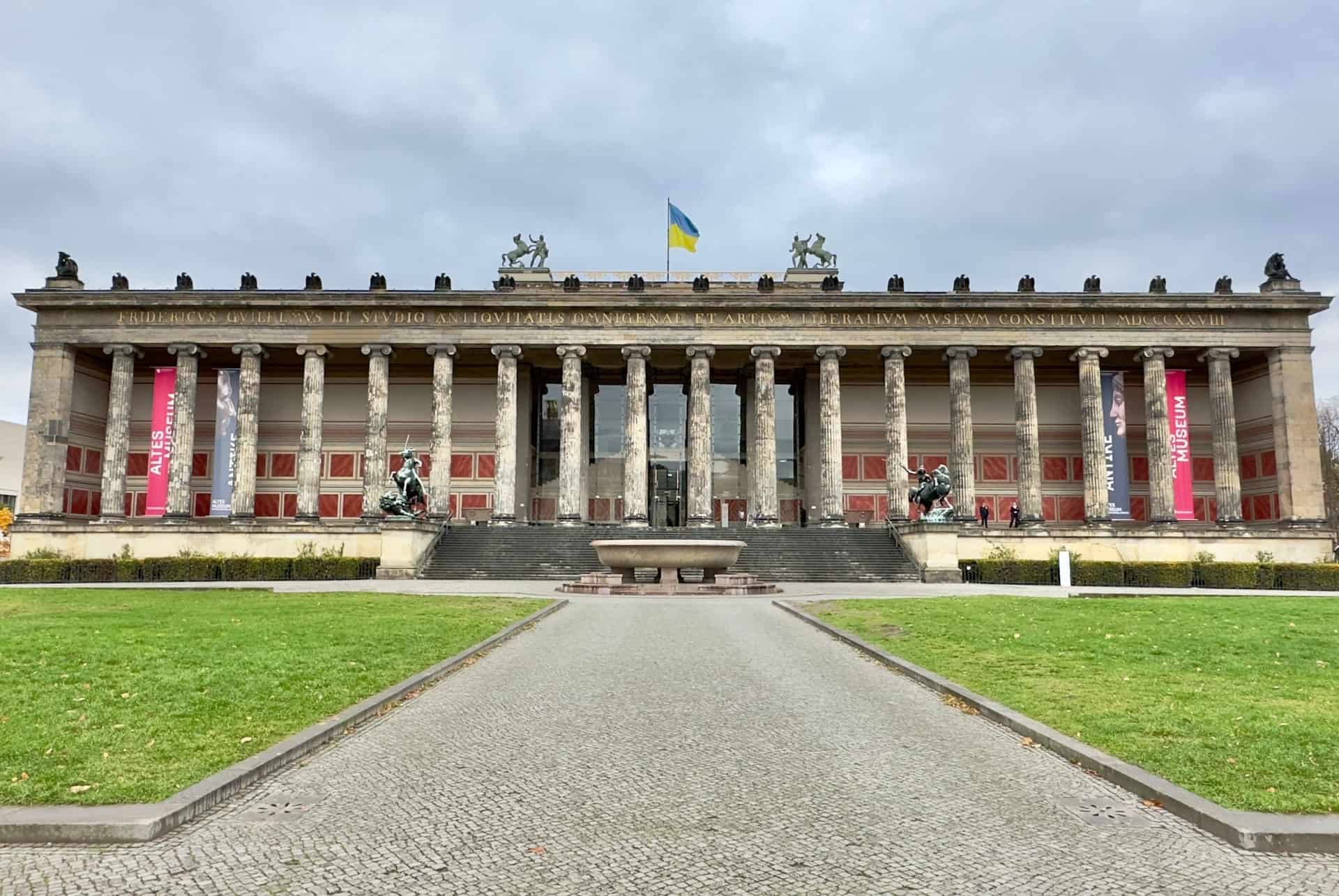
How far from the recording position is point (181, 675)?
10.5 metres

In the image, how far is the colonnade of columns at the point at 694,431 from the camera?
151 ft

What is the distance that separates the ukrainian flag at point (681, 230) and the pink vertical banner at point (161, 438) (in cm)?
2961

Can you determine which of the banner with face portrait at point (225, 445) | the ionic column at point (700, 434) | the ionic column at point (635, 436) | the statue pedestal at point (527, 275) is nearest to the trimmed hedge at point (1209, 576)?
the ionic column at point (700, 434)

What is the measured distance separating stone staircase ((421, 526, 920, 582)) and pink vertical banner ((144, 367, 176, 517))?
17.0m

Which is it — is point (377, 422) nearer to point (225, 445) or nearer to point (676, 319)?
point (225, 445)

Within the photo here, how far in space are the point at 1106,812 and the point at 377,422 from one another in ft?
151

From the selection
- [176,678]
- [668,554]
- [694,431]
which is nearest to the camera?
[176,678]

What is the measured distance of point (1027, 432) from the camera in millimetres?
47250

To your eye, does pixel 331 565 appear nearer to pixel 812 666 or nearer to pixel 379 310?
pixel 379 310

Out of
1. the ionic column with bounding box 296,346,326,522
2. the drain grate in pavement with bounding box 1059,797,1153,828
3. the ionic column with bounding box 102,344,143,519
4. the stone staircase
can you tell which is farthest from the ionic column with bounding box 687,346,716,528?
the drain grate in pavement with bounding box 1059,797,1153,828

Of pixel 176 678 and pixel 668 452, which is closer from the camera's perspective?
pixel 176 678

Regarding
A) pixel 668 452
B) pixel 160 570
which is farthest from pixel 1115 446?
pixel 160 570

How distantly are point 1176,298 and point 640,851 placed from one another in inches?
2033

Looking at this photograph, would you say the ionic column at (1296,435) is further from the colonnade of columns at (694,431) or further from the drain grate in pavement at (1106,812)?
the drain grate in pavement at (1106,812)
